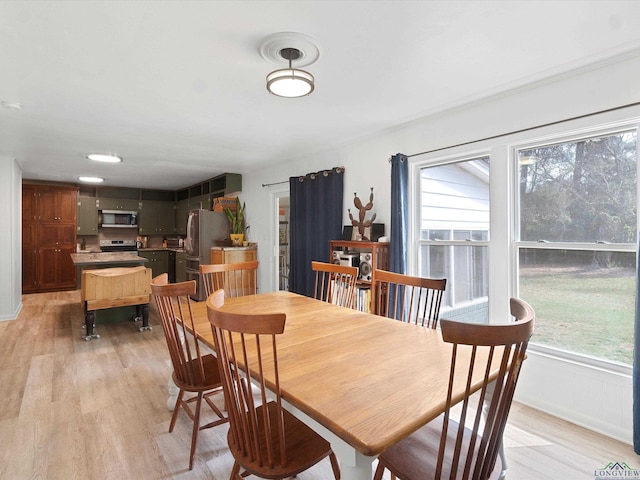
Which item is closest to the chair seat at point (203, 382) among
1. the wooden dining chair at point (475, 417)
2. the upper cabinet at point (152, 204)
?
the wooden dining chair at point (475, 417)

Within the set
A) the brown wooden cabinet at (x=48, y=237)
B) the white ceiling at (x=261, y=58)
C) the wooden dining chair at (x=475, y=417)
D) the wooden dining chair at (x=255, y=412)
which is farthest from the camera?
the brown wooden cabinet at (x=48, y=237)

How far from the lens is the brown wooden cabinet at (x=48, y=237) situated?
6.52 metres

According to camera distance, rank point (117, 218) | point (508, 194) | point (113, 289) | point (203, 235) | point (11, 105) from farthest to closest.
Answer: point (117, 218) < point (203, 235) < point (113, 289) < point (11, 105) < point (508, 194)

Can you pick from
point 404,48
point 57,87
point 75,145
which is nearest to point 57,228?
point 75,145

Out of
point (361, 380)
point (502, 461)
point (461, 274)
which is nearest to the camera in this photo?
point (361, 380)

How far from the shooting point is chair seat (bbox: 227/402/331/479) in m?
1.11

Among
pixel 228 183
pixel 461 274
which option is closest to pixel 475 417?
pixel 461 274

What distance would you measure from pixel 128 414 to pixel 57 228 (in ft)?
20.3

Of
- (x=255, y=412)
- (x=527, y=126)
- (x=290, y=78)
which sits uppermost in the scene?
(x=290, y=78)

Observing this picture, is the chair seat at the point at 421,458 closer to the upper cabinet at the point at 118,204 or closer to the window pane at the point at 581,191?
the window pane at the point at 581,191

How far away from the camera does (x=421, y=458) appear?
1.17m

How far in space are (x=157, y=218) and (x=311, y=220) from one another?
213 inches

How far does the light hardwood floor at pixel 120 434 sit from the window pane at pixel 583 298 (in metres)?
0.55

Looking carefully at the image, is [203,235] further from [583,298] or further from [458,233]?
[583,298]
